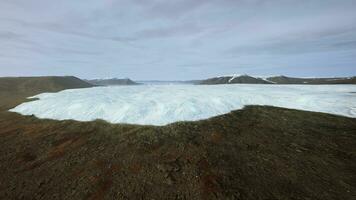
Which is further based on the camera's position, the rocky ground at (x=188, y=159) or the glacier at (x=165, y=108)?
the glacier at (x=165, y=108)

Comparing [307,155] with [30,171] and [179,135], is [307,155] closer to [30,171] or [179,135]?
[179,135]

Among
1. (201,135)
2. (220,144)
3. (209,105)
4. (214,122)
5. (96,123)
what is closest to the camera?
(220,144)

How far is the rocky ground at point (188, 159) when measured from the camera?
24.2ft

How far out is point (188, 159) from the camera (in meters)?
9.42

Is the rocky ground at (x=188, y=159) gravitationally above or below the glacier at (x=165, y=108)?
below

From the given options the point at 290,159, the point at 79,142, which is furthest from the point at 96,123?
the point at 290,159

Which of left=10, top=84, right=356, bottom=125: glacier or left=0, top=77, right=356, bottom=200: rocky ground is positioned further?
left=10, top=84, right=356, bottom=125: glacier

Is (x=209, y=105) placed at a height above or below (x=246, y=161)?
above

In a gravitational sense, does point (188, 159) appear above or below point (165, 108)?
below

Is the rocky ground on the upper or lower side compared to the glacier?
lower

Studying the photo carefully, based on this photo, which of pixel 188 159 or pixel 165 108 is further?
pixel 165 108

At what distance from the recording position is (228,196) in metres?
6.87

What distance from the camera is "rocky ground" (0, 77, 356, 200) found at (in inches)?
290

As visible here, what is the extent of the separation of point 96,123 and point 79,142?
2787mm
